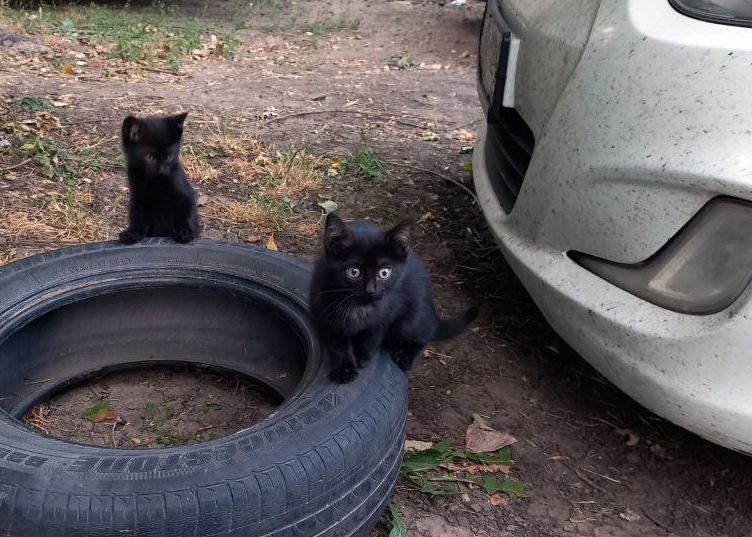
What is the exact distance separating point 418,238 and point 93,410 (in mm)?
2161

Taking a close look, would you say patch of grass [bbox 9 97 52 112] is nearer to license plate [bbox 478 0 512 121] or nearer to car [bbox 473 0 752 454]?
license plate [bbox 478 0 512 121]

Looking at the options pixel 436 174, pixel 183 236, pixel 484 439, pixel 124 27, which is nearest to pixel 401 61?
pixel 124 27

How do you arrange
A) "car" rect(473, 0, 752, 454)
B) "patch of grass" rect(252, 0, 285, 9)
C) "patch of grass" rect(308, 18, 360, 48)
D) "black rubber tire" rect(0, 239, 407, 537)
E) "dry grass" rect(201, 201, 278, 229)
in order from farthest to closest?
"patch of grass" rect(252, 0, 285, 9) → "patch of grass" rect(308, 18, 360, 48) → "dry grass" rect(201, 201, 278, 229) → "car" rect(473, 0, 752, 454) → "black rubber tire" rect(0, 239, 407, 537)

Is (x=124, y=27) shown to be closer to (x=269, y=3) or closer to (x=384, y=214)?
(x=269, y=3)

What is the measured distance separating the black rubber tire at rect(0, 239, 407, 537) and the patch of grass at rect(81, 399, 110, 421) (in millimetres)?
161

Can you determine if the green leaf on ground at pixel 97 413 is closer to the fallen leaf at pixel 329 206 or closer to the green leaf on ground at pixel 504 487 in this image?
the green leaf on ground at pixel 504 487

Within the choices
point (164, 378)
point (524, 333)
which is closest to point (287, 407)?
point (164, 378)

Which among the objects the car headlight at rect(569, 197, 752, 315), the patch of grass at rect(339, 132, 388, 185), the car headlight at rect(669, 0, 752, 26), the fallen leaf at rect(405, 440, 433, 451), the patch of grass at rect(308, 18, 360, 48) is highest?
the car headlight at rect(669, 0, 752, 26)

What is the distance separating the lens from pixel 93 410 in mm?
2938

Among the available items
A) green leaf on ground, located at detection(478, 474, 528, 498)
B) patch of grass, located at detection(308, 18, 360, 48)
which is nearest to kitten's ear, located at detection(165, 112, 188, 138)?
green leaf on ground, located at detection(478, 474, 528, 498)

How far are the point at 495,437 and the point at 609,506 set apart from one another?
1.61ft

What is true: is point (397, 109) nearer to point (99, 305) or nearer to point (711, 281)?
point (99, 305)

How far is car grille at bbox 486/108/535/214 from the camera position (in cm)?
300

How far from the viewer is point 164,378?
3.21m
